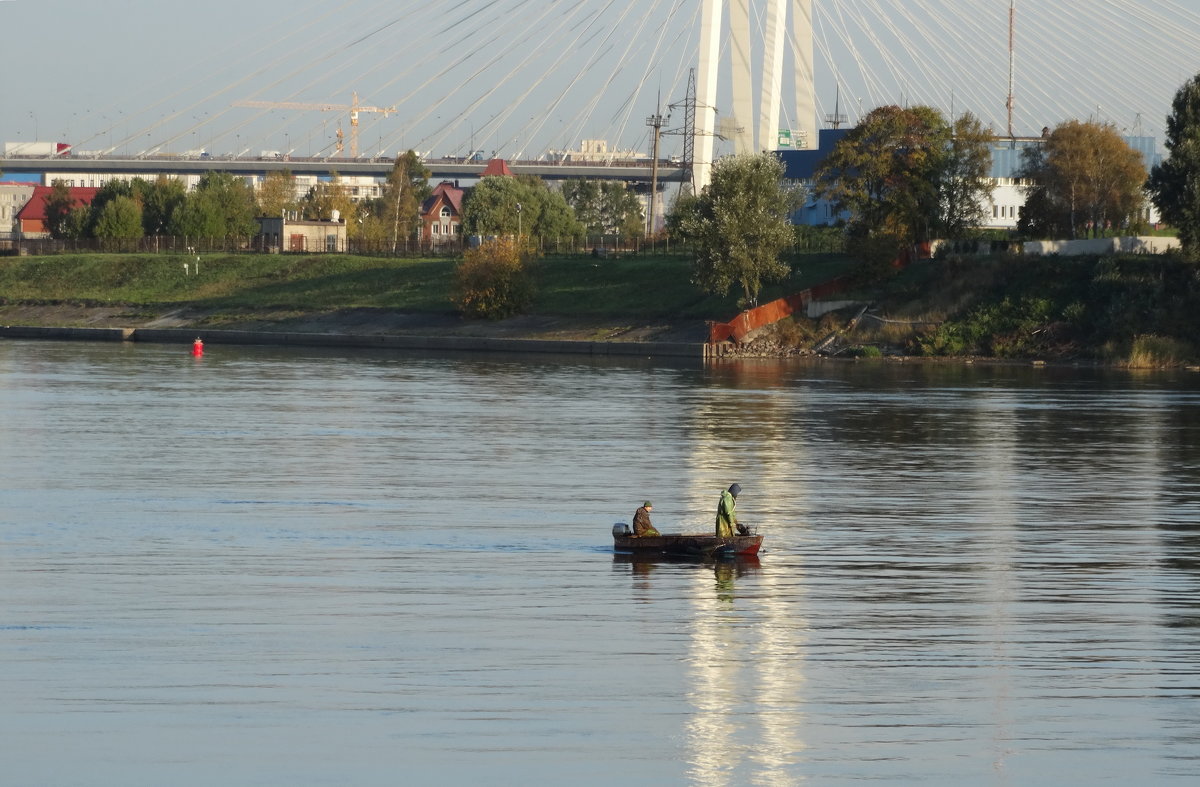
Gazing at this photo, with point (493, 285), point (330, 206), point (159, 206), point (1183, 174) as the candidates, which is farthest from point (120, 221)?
point (1183, 174)

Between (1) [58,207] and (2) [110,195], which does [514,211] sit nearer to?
(2) [110,195]

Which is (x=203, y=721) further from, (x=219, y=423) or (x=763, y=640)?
(x=219, y=423)

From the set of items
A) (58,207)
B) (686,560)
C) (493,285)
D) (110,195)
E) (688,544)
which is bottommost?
(686,560)

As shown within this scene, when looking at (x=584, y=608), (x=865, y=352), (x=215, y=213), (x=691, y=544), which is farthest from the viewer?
(x=215, y=213)

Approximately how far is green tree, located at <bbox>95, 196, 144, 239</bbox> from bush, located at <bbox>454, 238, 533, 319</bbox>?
57.6 metres

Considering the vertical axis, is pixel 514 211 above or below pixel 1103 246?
above

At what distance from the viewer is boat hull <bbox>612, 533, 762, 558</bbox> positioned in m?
27.1

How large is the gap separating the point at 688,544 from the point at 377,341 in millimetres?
76656

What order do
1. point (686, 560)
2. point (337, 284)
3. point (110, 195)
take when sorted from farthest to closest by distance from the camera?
1. point (110, 195)
2. point (337, 284)
3. point (686, 560)

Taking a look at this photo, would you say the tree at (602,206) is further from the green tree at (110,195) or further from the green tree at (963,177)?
the green tree at (963,177)

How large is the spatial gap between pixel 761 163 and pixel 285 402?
154 feet

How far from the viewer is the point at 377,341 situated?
102500 mm

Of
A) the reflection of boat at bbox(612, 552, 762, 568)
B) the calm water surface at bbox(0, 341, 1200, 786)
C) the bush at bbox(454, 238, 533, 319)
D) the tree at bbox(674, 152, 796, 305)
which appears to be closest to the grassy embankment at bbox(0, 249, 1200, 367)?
the bush at bbox(454, 238, 533, 319)

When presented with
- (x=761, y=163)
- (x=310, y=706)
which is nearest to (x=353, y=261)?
(x=761, y=163)
